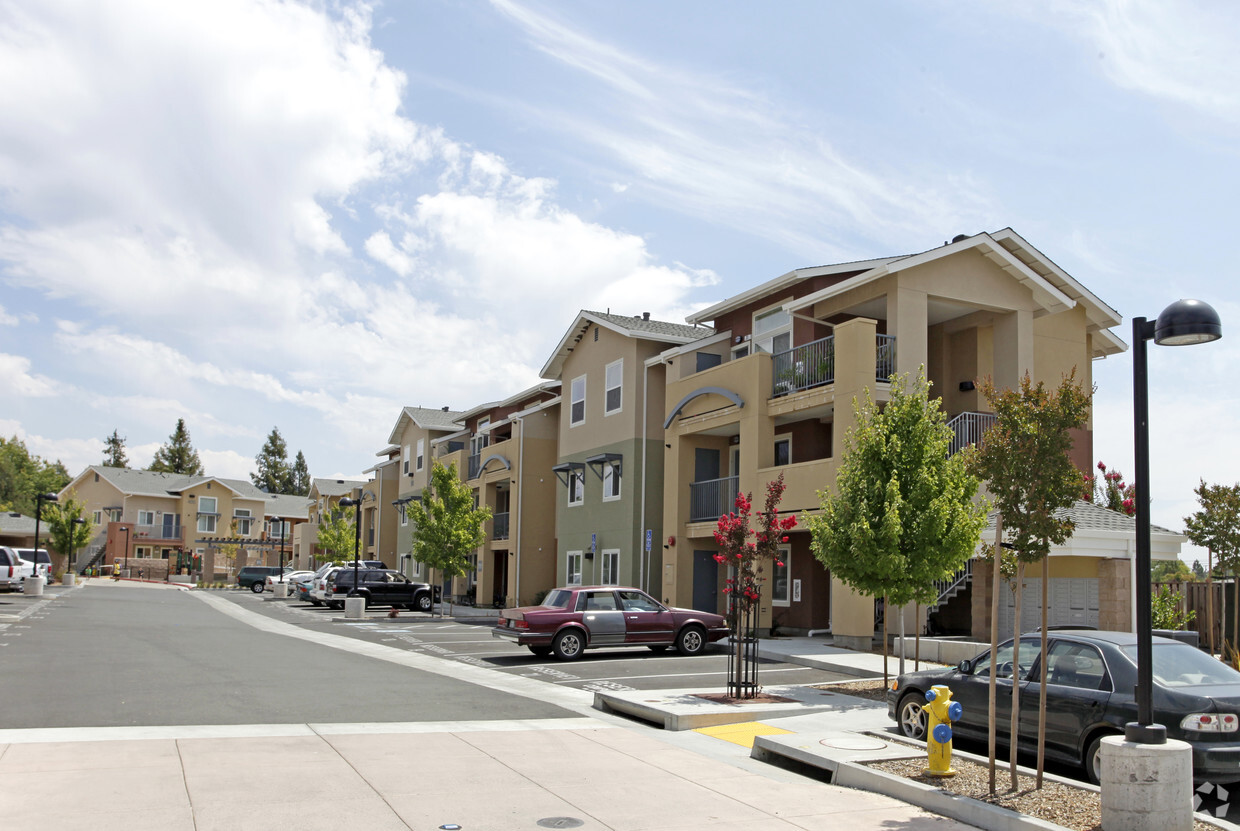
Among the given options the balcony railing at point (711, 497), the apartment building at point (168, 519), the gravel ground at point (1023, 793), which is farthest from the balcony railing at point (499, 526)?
Result: the apartment building at point (168, 519)

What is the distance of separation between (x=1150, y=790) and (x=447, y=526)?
98.5 ft

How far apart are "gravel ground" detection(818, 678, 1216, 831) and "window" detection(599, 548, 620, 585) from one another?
21797 mm

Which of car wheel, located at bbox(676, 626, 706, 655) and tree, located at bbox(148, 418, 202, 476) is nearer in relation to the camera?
car wheel, located at bbox(676, 626, 706, 655)

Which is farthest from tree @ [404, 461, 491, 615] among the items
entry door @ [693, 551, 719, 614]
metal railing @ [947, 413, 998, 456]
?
metal railing @ [947, 413, 998, 456]

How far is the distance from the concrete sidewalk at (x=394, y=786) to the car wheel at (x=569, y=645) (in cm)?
925

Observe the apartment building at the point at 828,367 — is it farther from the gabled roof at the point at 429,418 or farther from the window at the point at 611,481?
the gabled roof at the point at 429,418

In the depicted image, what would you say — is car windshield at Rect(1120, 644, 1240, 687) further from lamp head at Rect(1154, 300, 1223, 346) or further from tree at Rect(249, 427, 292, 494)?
tree at Rect(249, 427, 292, 494)

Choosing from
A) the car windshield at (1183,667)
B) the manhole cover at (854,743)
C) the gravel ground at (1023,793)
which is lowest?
the manhole cover at (854,743)

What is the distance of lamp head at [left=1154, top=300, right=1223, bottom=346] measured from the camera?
303 inches

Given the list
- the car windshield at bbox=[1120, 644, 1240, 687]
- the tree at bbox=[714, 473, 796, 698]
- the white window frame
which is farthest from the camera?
the white window frame

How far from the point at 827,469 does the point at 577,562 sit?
1391 centimetres

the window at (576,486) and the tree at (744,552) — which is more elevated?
the window at (576,486)

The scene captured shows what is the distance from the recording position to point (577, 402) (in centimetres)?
3559

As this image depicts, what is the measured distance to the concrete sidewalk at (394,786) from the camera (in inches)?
295
